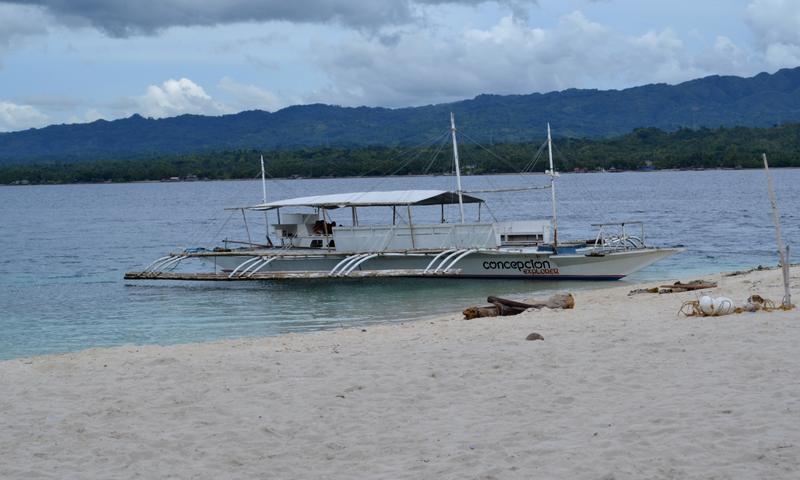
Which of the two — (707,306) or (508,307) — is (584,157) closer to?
(508,307)

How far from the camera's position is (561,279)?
29.8 m

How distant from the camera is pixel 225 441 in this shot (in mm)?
9375

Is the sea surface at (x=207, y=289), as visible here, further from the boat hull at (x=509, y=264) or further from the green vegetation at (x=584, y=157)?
the green vegetation at (x=584, y=157)

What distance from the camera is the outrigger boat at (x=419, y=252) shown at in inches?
1155

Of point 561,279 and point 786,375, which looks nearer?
point 786,375

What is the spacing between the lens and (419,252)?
3012 cm

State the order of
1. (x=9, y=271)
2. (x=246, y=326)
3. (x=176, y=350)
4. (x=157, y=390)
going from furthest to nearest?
1. (x=9, y=271)
2. (x=246, y=326)
3. (x=176, y=350)
4. (x=157, y=390)

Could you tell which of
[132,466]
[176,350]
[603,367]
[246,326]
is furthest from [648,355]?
[246,326]

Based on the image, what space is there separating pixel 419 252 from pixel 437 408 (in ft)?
65.1

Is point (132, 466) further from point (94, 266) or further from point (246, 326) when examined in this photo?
point (94, 266)

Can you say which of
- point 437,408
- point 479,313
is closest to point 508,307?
point 479,313

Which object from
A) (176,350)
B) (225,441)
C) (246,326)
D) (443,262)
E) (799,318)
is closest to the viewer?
(225,441)

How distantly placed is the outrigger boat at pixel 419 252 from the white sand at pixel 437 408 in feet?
46.1

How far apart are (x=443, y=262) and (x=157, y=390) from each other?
17.7 m
